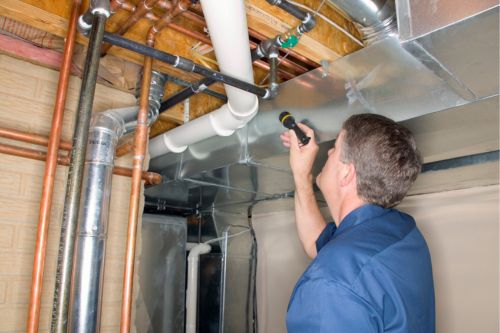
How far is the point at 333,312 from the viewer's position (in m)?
0.80

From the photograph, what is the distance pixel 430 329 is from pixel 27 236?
4.39ft

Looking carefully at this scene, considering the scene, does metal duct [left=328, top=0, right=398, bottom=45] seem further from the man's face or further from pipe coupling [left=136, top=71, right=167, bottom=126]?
pipe coupling [left=136, top=71, right=167, bottom=126]

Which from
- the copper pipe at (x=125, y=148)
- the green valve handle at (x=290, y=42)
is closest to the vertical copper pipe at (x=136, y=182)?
the copper pipe at (x=125, y=148)

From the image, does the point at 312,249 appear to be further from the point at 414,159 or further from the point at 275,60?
the point at 275,60

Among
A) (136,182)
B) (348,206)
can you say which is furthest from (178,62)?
(348,206)

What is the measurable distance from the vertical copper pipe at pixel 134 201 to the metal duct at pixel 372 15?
70cm

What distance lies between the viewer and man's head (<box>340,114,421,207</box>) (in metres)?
1.05

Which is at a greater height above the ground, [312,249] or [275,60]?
[275,60]

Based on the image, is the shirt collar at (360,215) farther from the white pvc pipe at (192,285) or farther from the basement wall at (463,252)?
the white pvc pipe at (192,285)

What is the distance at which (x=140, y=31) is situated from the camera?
134 cm

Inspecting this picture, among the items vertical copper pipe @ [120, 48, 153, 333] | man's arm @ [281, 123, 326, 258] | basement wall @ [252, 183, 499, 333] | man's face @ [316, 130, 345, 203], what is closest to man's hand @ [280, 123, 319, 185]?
man's arm @ [281, 123, 326, 258]

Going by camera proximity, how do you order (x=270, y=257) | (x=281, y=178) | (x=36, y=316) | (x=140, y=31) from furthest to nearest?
(x=270, y=257) → (x=281, y=178) → (x=140, y=31) → (x=36, y=316)

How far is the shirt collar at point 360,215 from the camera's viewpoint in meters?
1.02

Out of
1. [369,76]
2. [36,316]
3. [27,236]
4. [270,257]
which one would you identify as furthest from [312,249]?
[270,257]
